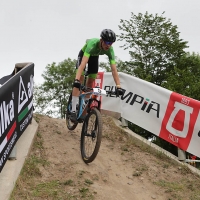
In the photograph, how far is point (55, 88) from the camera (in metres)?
49.6

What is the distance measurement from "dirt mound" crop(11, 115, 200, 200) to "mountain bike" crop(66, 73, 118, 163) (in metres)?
0.24

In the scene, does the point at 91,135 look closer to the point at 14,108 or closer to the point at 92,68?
the point at 14,108

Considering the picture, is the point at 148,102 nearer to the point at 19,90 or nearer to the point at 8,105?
the point at 19,90

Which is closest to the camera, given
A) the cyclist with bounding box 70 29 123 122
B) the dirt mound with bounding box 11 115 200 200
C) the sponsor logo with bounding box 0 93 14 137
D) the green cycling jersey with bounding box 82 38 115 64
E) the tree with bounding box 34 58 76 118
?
the sponsor logo with bounding box 0 93 14 137

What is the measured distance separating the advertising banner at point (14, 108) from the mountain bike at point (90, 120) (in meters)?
1.06

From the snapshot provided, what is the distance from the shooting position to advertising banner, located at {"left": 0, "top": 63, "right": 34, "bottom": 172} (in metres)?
4.29

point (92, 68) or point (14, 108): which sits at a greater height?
point (92, 68)

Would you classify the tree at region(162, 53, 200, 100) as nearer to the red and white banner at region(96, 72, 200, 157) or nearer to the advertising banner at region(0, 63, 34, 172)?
the red and white banner at region(96, 72, 200, 157)

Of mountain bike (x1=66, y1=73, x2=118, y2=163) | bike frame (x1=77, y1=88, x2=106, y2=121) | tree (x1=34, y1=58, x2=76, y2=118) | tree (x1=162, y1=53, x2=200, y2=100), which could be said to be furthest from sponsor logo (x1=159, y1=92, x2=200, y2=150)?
tree (x1=34, y1=58, x2=76, y2=118)

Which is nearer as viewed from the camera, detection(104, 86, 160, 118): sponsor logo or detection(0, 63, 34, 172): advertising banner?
detection(0, 63, 34, 172): advertising banner

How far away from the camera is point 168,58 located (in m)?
36.0

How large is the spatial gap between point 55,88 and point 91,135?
44.3 m

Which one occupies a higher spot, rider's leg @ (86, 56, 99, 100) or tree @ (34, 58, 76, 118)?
rider's leg @ (86, 56, 99, 100)

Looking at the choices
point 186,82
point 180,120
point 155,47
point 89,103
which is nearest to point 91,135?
point 89,103
